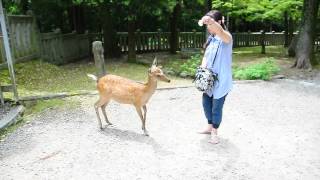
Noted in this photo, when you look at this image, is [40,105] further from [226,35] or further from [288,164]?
[288,164]

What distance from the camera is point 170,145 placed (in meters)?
5.45

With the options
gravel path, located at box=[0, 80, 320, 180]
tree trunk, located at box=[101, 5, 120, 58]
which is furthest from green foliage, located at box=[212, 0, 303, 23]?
gravel path, located at box=[0, 80, 320, 180]

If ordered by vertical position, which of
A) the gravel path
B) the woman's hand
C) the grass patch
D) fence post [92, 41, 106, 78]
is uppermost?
the woman's hand

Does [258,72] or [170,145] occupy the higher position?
[258,72]

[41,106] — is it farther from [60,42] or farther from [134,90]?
[60,42]

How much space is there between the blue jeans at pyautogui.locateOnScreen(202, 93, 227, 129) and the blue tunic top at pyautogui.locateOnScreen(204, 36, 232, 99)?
10cm

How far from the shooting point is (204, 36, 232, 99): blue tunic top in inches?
205

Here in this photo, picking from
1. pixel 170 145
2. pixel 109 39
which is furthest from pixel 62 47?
pixel 170 145

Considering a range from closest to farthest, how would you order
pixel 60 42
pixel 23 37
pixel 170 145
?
pixel 170 145
pixel 23 37
pixel 60 42

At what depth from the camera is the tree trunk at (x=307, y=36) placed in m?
12.5

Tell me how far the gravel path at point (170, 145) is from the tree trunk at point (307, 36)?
487 centimetres

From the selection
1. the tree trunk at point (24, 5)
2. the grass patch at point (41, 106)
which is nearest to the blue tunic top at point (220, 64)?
the grass patch at point (41, 106)

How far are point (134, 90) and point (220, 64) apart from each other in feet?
4.17

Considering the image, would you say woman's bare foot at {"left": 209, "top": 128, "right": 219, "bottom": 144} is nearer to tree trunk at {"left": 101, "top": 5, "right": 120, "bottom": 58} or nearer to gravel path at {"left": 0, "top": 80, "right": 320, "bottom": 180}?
gravel path at {"left": 0, "top": 80, "right": 320, "bottom": 180}
